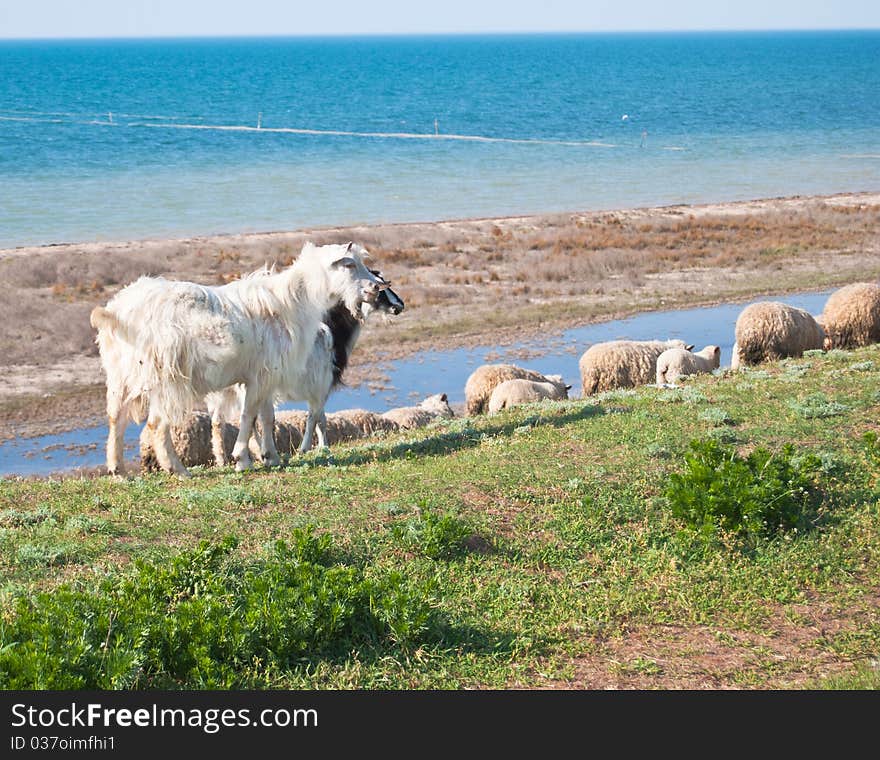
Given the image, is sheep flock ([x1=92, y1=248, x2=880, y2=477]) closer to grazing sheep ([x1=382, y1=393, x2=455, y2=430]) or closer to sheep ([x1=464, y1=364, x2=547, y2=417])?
grazing sheep ([x1=382, y1=393, x2=455, y2=430])

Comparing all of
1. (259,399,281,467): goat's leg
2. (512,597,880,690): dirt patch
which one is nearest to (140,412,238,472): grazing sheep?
(259,399,281,467): goat's leg

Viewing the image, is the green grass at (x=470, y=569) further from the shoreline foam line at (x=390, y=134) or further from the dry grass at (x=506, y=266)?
the shoreline foam line at (x=390, y=134)

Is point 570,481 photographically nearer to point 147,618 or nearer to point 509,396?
point 147,618

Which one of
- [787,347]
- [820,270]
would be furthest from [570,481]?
[820,270]

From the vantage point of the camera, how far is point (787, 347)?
19734 mm

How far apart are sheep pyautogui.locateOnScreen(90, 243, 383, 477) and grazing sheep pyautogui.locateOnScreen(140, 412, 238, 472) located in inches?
150

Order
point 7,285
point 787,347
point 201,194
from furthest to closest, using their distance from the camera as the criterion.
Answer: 1. point 201,194
2. point 7,285
3. point 787,347

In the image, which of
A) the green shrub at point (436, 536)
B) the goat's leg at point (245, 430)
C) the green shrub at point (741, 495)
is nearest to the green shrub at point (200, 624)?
the green shrub at point (436, 536)

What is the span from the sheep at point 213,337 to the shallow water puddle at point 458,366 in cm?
835

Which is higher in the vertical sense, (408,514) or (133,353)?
(133,353)

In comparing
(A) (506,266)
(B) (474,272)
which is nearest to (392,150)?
(A) (506,266)

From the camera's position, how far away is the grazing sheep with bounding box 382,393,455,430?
60.0ft

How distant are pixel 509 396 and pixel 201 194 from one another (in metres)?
43.3

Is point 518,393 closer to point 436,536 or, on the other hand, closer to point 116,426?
point 116,426
